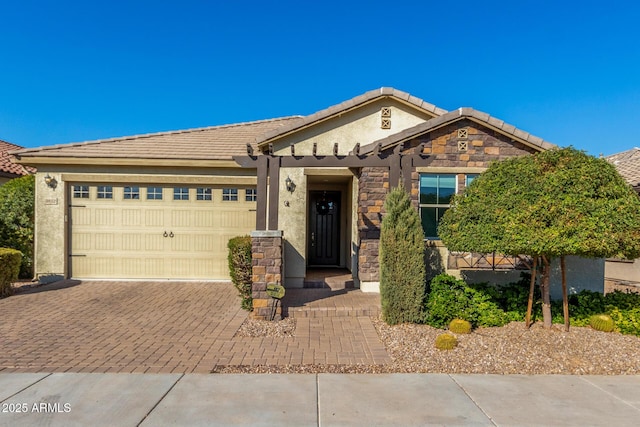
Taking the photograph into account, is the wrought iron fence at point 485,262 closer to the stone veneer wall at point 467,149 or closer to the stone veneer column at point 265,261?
the stone veneer wall at point 467,149

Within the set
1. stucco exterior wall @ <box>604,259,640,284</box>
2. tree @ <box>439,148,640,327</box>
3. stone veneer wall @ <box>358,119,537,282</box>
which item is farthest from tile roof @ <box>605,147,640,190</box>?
tree @ <box>439,148,640,327</box>

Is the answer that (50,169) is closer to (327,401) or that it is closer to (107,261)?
(107,261)

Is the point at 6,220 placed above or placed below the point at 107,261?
above

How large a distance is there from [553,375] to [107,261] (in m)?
10.1

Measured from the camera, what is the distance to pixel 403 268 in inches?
240

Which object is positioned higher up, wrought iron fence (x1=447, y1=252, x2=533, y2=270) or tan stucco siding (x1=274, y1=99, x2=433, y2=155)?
tan stucco siding (x1=274, y1=99, x2=433, y2=155)

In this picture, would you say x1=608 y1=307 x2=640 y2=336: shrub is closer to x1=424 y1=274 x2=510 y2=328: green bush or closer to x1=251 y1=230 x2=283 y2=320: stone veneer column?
x1=424 y1=274 x2=510 y2=328: green bush

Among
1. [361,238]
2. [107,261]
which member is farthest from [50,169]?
[361,238]

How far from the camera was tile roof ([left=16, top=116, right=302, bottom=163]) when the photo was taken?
9.37 metres

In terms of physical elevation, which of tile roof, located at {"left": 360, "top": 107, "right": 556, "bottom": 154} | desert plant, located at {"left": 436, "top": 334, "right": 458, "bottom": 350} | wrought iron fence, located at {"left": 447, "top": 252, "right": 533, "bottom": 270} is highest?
tile roof, located at {"left": 360, "top": 107, "right": 556, "bottom": 154}

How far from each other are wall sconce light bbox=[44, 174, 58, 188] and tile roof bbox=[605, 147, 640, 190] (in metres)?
15.7

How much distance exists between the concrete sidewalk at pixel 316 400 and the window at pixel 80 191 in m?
6.53

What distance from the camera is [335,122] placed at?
30.0ft

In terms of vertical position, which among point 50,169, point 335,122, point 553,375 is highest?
point 335,122
